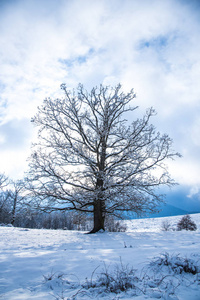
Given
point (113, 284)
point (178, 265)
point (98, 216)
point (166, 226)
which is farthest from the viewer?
point (166, 226)

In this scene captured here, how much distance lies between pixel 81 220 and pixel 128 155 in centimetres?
579

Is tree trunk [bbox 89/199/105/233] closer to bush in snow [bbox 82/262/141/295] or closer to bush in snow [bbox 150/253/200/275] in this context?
bush in snow [bbox 150/253/200/275]

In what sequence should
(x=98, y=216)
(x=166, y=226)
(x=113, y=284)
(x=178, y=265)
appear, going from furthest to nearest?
(x=166, y=226)
(x=98, y=216)
(x=178, y=265)
(x=113, y=284)

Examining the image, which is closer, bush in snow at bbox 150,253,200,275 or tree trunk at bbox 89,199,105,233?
bush in snow at bbox 150,253,200,275

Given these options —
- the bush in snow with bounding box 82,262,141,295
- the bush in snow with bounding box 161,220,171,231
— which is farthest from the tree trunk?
the bush in snow with bounding box 161,220,171,231

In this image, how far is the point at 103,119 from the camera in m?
11.0

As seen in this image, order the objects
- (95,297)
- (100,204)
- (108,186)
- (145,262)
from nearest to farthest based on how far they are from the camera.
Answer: (95,297) < (145,262) < (108,186) < (100,204)

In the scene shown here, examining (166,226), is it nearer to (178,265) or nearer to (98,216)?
(98,216)

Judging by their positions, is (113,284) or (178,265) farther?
(178,265)

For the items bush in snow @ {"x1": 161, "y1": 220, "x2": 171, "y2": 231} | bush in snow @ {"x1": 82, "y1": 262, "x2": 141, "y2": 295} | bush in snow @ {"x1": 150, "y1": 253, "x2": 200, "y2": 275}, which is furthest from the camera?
bush in snow @ {"x1": 161, "y1": 220, "x2": 171, "y2": 231}

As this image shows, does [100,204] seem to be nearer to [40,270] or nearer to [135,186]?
[135,186]

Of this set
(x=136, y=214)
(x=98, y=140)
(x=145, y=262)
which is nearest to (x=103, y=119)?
(x=98, y=140)

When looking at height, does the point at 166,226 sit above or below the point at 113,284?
below

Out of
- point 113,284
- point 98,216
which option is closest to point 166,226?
point 98,216
